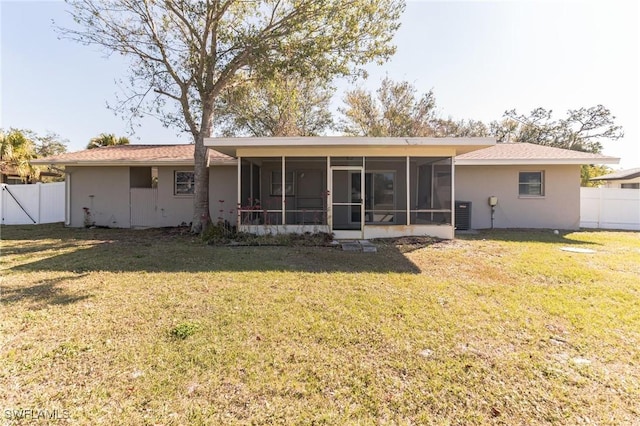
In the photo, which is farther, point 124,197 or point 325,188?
point 124,197

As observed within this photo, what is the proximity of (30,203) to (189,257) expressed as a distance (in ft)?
37.8

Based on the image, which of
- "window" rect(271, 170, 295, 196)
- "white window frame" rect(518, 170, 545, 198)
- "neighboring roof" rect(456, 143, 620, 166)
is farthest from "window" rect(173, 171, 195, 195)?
"white window frame" rect(518, 170, 545, 198)

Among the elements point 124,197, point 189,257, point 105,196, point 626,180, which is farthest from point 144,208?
point 626,180

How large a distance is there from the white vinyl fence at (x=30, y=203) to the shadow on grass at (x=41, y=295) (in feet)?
37.8

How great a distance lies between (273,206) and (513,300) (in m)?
8.74

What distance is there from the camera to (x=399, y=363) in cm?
268

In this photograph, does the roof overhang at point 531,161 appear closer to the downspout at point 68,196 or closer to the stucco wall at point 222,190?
the stucco wall at point 222,190

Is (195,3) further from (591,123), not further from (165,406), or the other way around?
(591,123)

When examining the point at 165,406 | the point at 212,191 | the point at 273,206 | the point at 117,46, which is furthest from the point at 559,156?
the point at 117,46

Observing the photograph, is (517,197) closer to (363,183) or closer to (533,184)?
(533,184)

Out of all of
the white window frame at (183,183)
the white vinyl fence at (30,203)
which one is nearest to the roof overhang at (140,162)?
the white window frame at (183,183)

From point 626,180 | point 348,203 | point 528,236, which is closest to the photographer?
point 528,236

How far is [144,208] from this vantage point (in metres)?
11.9

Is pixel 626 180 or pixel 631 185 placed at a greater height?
pixel 626 180
